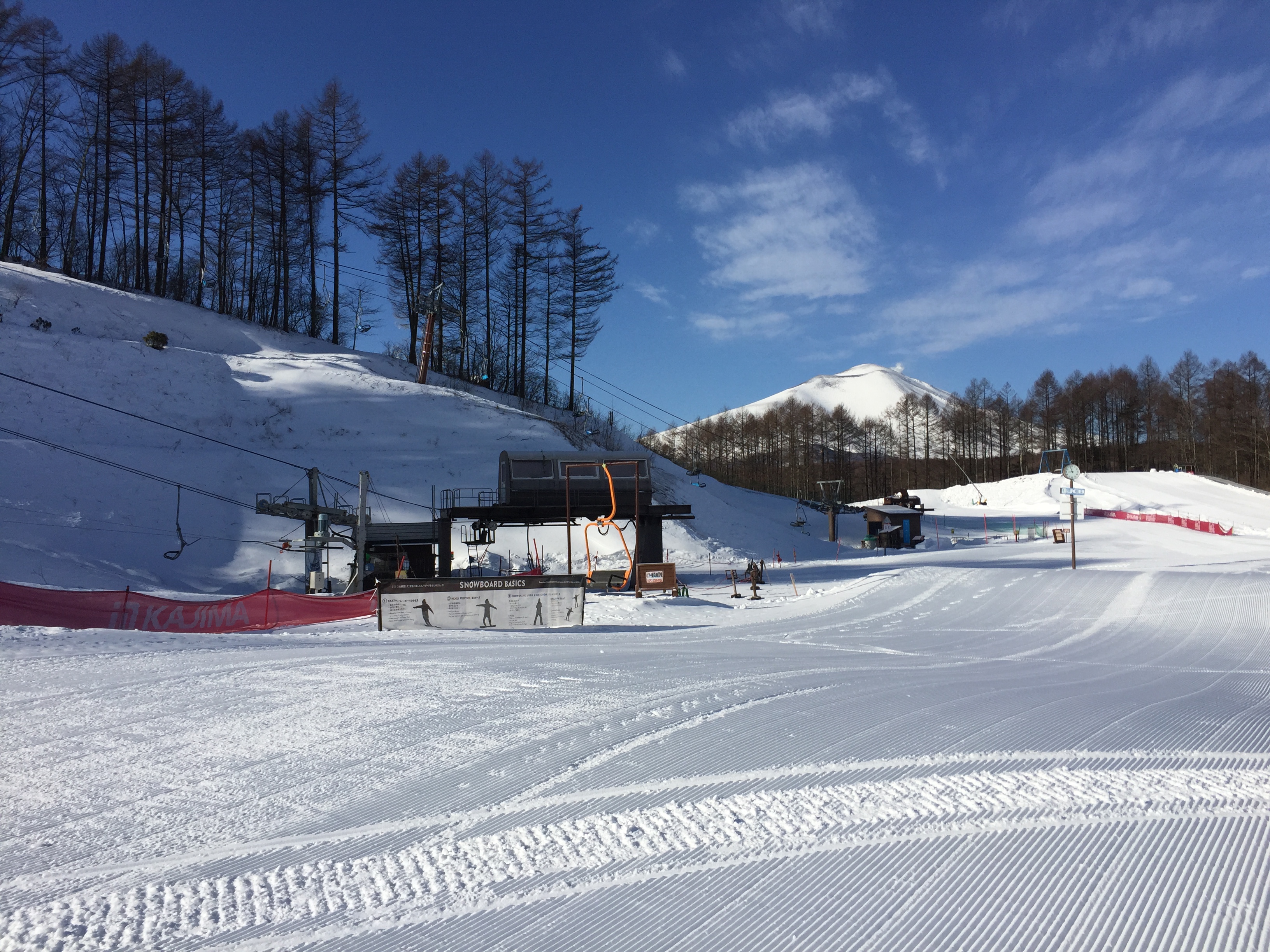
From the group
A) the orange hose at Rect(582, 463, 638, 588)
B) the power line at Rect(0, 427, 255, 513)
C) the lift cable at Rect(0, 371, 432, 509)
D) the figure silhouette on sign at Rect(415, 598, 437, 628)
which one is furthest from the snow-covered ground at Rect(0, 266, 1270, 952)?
the lift cable at Rect(0, 371, 432, 509)

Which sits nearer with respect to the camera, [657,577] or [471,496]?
[657,577]

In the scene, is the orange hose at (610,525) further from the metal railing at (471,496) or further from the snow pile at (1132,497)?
the snow pile at (1132,497)

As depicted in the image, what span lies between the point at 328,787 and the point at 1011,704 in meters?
6.18

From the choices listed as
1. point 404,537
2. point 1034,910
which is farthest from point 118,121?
point 1034,910

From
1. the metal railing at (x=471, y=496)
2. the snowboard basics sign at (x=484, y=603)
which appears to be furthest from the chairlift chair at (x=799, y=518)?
the snowboard basics sign at (x=484, y=603)

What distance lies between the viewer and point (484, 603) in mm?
15898

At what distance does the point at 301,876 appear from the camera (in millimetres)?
3639

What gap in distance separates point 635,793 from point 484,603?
11.6 m

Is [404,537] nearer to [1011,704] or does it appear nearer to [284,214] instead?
[1011,704]

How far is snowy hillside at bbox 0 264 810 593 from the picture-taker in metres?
27.2

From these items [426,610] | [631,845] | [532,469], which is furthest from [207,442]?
[631,845]

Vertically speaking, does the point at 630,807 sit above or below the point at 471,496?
below

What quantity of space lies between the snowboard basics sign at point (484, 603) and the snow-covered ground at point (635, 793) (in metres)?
2.78

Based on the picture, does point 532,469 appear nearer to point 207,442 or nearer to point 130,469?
point 207,442
